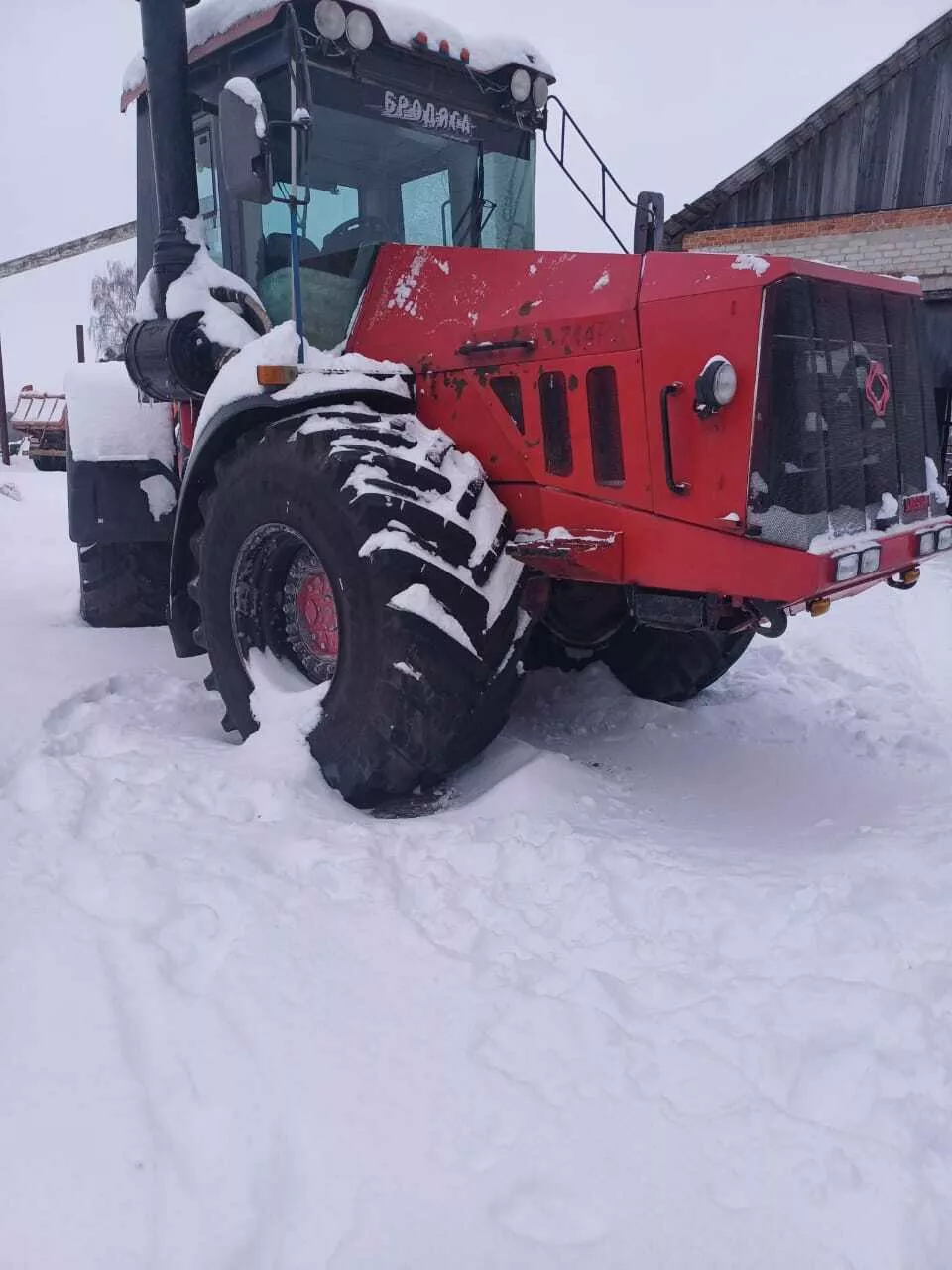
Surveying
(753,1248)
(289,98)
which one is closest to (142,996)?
(753,1248)

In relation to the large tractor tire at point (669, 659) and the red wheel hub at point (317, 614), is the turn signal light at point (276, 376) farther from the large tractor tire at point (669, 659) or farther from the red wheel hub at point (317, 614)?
the large tractor tire at point (669, 659)

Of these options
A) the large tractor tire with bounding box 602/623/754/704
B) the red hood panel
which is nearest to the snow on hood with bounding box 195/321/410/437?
the red hood panel

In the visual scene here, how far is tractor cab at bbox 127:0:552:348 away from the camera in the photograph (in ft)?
12.2

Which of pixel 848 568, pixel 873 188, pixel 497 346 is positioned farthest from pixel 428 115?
pixel 873 188

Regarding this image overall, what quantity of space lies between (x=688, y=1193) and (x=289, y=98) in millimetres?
3764

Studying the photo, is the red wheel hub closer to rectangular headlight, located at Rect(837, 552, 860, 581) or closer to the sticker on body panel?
rectangular headlight, located at Rect(837, 552, 860, 581)

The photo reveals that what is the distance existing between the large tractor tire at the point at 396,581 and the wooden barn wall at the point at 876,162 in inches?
400

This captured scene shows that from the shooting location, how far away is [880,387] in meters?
3.24

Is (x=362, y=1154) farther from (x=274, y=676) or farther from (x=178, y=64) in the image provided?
(x=178, y=64)

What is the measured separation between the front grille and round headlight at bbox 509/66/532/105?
6.36 feet

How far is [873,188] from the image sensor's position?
11.4 meters

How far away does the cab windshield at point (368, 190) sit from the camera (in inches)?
150

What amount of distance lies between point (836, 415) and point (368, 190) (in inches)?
83.7

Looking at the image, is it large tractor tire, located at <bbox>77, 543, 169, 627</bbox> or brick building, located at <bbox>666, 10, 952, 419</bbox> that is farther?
brick building, located at <bbox>666, 10, 952, 419</bbox>
